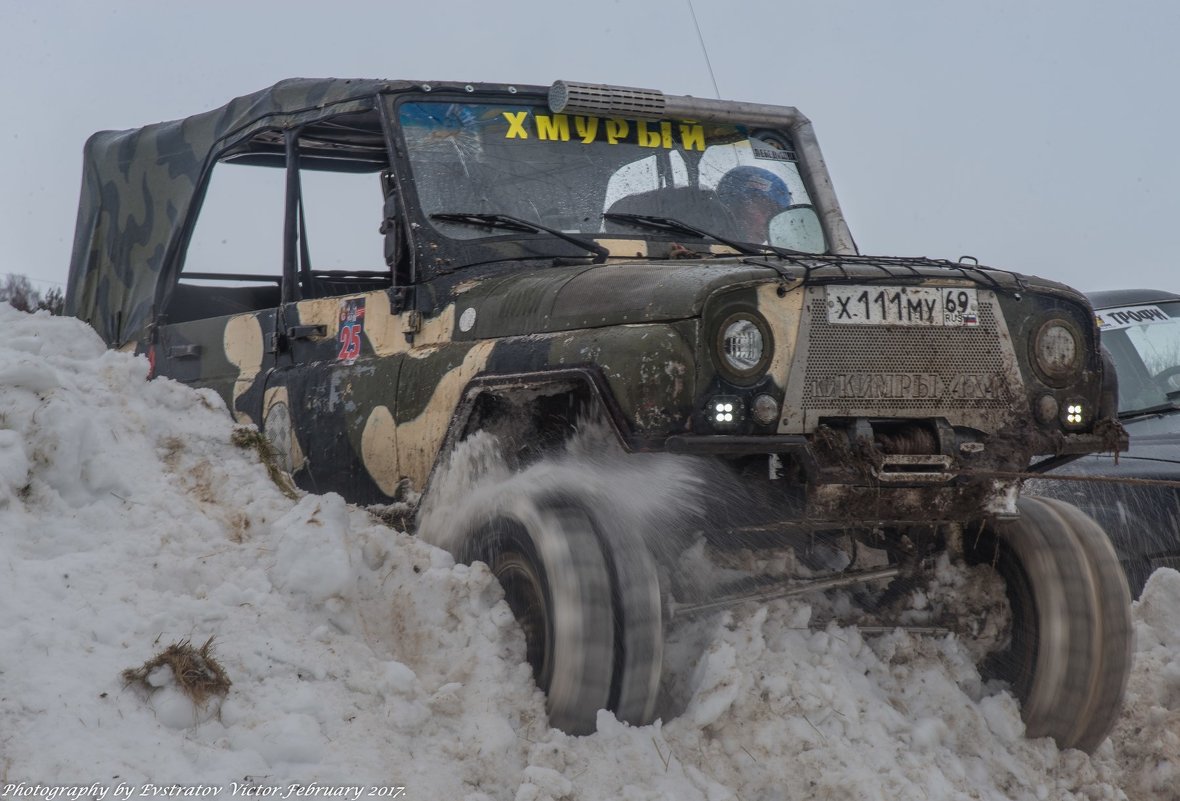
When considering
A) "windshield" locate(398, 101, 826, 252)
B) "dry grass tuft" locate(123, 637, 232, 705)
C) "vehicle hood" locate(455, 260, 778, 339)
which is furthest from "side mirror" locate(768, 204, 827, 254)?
"dry grass tuft" locate(123, 637, 232, 705)

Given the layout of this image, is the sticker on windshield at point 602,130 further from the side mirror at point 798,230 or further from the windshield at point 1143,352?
the windshield at point 1143,352

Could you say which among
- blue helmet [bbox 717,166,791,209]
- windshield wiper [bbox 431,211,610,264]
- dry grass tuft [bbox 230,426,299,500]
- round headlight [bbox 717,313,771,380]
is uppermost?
blue helmet [bbox 717,166,791,209]

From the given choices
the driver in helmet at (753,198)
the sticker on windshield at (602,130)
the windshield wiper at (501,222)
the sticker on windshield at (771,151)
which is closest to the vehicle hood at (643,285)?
the windshield wiper at (501,222)

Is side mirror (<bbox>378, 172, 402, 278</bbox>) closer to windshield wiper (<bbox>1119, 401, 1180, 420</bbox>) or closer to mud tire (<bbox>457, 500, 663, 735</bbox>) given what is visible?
mud tire (<bbox>457, 500, 663, 735</bbox>)

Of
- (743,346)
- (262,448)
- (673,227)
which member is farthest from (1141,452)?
(262,448)

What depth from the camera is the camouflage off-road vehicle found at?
3.69 m

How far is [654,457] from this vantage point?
4.02 meters

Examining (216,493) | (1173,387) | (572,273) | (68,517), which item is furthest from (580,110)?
(1173,387)

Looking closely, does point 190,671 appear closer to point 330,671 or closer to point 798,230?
point 330,671

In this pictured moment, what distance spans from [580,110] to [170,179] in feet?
7.73

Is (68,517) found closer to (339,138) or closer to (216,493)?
(216,493)

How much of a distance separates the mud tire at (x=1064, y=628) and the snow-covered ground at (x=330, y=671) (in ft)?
0.33

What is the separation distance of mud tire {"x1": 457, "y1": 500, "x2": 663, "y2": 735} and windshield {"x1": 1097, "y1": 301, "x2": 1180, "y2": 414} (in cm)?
432

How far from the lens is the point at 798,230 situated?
563cm
